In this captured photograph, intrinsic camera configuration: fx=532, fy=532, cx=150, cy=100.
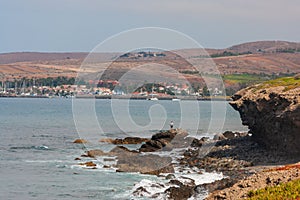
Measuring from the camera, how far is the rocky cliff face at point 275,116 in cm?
3822

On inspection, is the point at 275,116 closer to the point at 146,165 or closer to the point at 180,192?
the point at 146,165

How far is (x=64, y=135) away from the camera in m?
79.9

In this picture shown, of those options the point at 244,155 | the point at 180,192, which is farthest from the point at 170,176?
the point at 244,155

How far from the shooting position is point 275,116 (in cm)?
4028

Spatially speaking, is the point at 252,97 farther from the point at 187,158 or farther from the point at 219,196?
the point at 219,196

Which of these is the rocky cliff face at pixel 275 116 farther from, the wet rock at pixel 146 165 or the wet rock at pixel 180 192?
the wet rock at pixel 180 192

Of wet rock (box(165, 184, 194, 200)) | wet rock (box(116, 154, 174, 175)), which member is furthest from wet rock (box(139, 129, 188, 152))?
wet rock (box(165, 184, 194, 200))

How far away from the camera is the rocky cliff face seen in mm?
38219

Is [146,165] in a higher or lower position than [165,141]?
higher

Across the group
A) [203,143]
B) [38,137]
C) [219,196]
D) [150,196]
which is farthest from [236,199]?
[38,137]

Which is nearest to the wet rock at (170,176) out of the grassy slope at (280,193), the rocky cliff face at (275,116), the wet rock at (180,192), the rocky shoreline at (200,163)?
the rocky shoreline at (200,163)

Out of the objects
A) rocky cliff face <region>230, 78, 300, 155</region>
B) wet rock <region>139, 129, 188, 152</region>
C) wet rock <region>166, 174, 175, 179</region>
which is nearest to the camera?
wet rock <region>166, 174, 175, 179</region>

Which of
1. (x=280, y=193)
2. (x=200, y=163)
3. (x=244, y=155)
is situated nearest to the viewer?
(x=280, y=193)

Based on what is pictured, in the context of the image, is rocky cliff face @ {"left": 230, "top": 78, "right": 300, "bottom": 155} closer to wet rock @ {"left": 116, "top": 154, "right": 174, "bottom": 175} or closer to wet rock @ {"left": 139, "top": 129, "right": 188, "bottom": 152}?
wet rock @ {"left": 116, "top": 154, "right": 174, "bottom": 175}
